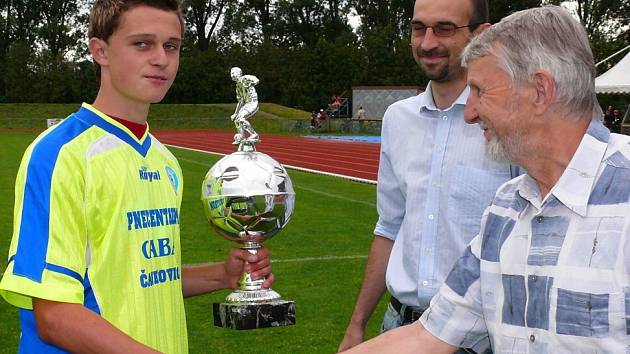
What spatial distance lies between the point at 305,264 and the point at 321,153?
1611 centimetres

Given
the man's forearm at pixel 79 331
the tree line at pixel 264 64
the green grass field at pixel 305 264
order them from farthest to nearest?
the tree line at pixel 264 64 → the green grass field at pixel 305 264 → the man's forearm at pixel 79 331

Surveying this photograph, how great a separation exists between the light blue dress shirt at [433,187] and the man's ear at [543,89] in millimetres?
803

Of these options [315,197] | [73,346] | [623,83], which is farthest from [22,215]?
[623,83]

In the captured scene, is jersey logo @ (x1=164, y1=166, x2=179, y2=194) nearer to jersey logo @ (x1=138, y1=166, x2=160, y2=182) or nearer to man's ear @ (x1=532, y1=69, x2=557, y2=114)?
jersey logo @ (x1=138, y1=166, x2=160, y2=182)

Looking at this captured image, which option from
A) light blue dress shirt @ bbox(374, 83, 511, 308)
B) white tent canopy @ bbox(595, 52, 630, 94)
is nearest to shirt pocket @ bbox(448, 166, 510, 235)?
light blue dress shirt @ bbox(374, 83, 511, 308)

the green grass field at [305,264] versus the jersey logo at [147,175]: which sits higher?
the jersey logo at [147,175]

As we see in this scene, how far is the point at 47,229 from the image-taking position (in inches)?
82.7

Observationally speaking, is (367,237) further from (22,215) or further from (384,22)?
(384,22)

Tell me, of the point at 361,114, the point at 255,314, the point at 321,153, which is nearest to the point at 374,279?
the point at 255,314

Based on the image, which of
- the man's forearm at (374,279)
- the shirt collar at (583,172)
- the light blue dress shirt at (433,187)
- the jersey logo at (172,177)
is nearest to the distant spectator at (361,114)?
the man's forearm at (374,279)

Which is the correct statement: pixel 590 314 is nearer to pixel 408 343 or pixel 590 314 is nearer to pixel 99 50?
pixel 408 343

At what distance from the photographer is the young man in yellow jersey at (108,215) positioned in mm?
2098

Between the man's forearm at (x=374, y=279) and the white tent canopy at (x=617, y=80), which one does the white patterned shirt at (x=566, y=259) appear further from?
the white tent canopy at (x=617, y=80)

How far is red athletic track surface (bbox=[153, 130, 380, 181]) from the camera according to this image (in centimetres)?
1967
